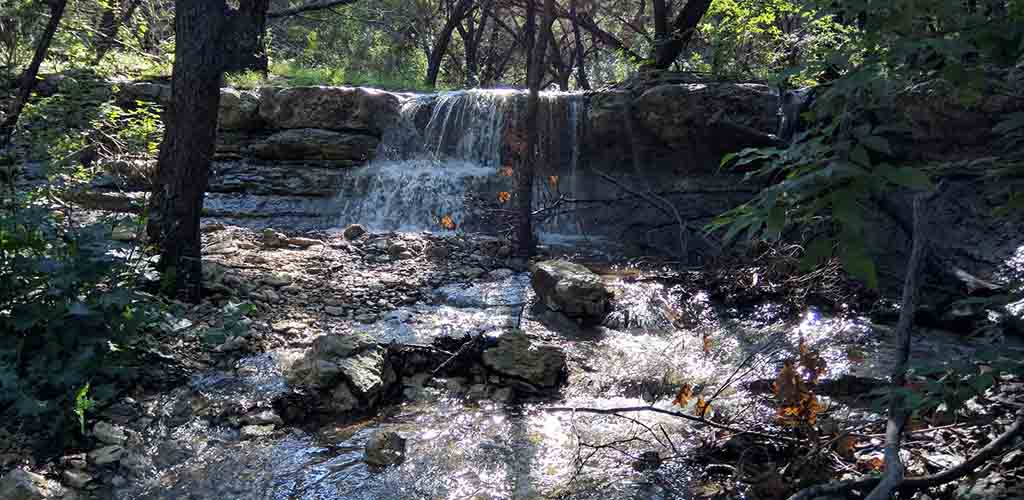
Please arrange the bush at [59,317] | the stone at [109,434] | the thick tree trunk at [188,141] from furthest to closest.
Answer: the thick tree trunk at [188,141] < the stone at [109,434] < the bush at [59,317]

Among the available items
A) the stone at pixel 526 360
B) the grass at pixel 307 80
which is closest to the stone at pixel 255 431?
the stone at pixel 526 360

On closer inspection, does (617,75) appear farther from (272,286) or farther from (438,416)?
(438,416)

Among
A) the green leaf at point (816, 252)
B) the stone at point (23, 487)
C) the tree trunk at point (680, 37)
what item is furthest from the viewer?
the tree trunk at point (680, 37)

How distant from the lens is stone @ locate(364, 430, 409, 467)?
3.46m

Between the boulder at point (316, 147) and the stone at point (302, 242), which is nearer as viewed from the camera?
the stone at point (302, 242)

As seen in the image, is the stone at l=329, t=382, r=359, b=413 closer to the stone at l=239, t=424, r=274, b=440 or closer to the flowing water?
the flowing water

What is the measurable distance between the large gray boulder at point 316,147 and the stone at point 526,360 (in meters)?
6.70

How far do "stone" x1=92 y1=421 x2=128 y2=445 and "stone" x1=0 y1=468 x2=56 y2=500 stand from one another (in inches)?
16.5

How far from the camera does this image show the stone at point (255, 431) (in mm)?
3705

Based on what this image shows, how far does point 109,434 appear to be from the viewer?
11.4 feet

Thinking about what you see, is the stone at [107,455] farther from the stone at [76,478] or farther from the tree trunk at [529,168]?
the tree trunk at [529,168]

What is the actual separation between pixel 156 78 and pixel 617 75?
1670 cm

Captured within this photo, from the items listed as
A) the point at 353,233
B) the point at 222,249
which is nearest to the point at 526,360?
the point at 222,249

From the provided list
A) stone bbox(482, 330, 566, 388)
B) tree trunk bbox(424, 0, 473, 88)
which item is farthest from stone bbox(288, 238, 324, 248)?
tree trunk bbox(424, 0, 473, 88)
